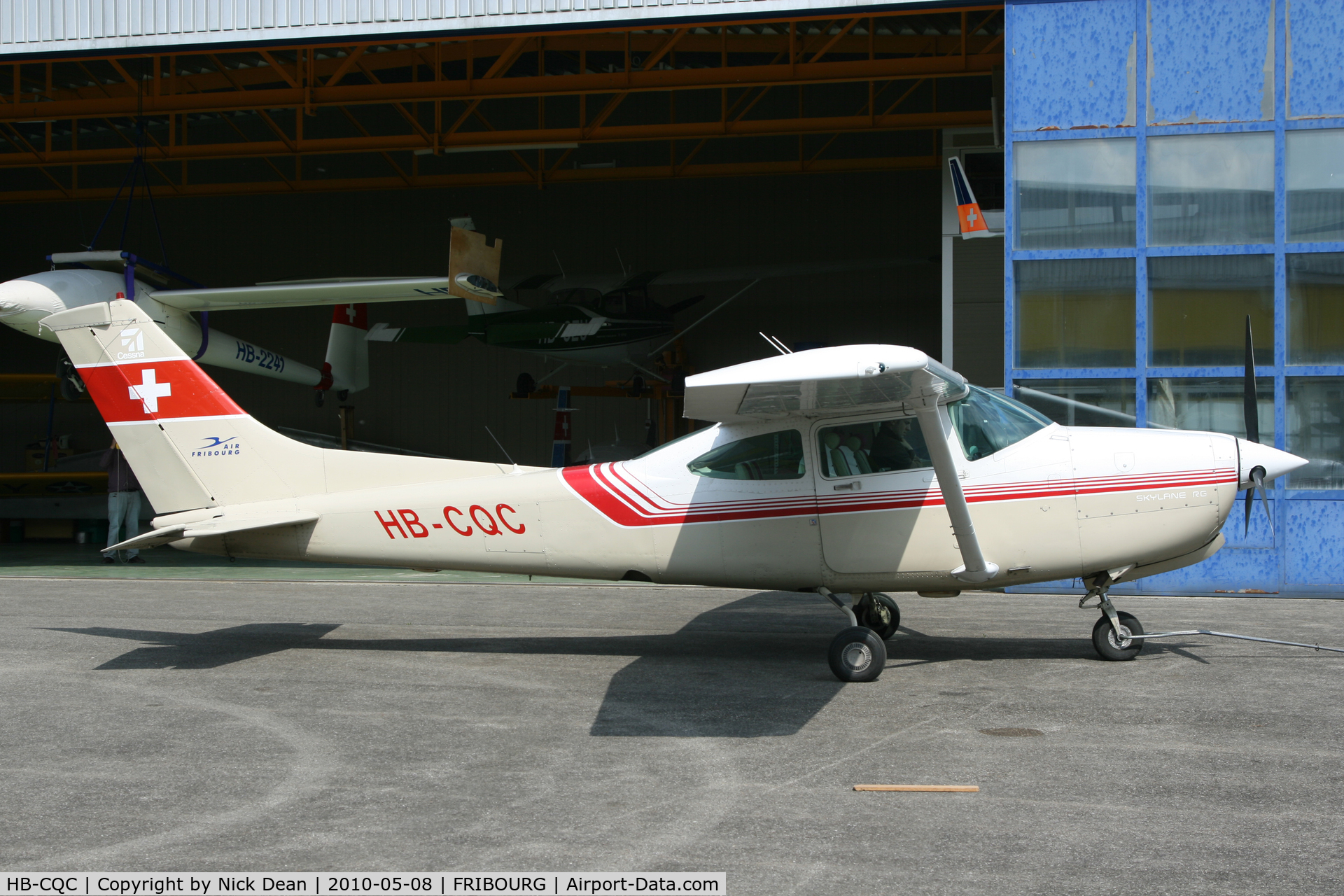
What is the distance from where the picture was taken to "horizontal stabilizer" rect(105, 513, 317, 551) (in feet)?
23.9

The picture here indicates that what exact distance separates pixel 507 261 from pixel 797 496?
21436 millimetres

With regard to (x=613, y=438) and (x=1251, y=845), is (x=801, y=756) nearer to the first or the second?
(x=1251, y=845)

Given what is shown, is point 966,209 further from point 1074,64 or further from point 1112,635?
point 1112,635

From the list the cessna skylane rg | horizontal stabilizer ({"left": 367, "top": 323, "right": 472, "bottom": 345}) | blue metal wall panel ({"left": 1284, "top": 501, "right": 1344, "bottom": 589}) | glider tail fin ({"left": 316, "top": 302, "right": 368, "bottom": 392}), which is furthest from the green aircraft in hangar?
blue metal wall panel ({"left": 1284, "top": 501, "right": 1344, "bottom": 589})

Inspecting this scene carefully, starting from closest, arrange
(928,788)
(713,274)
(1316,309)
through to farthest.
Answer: (928,788), (1316,309), (713,274)

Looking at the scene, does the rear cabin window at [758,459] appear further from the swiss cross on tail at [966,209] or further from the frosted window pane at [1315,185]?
the swiss cross on tail at [966,209]

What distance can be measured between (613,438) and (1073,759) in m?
22.3

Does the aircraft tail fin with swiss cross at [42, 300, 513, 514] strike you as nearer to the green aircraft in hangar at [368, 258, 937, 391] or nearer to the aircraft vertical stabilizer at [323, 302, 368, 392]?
the aircraft vertical stabilizer at [323, 302, 368, 392]

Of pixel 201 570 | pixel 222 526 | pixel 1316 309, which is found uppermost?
pixel 1316 309

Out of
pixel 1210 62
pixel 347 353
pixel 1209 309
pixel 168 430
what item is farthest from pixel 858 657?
pixel 347 353

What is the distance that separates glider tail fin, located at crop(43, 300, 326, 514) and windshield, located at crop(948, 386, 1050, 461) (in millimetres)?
4535

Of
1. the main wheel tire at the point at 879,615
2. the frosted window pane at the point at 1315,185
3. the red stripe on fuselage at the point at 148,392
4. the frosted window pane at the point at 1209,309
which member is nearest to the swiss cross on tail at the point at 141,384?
the red stripe on fuselage at the point at 148,392

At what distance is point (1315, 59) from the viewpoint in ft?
35.3

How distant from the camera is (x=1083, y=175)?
11188 millimetres
